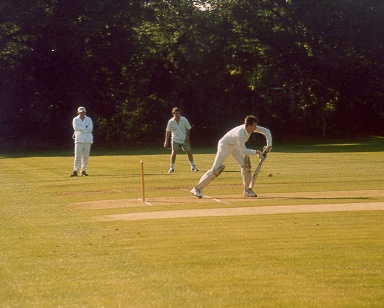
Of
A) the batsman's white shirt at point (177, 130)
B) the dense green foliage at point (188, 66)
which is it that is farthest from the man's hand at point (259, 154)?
the dense green foliage at point (188, 66)

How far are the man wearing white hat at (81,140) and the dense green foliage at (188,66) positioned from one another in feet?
74.6

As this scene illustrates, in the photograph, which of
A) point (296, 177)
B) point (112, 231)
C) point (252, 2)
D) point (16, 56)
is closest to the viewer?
point (112, 231)

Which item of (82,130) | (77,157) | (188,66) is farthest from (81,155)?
(188,66)

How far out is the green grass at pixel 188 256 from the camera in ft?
28.5

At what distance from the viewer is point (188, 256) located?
11.1 metres

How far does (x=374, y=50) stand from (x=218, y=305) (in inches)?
1862

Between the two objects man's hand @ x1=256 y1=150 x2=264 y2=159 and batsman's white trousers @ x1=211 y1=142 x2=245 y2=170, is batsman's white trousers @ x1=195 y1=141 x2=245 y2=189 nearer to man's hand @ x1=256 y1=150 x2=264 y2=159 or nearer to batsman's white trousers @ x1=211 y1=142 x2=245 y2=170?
batsman's white trousers @ x1=211 y1=142 x2=245 y2=170

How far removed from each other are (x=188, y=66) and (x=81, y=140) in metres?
28.5

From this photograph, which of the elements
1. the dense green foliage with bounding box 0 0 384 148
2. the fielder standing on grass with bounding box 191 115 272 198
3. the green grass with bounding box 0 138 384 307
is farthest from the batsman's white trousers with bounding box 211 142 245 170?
the dense green foliage with bounding box 0 0 384 148

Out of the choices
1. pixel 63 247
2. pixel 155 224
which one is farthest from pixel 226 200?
pixel 63 247

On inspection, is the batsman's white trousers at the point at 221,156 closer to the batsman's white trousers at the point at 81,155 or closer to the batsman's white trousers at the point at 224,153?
the batsman's white trousers at the point at 224,153

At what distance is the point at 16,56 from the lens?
168ft

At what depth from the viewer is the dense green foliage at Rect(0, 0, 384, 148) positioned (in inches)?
2013

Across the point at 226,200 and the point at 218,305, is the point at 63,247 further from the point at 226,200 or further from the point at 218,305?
the point at 226,200
